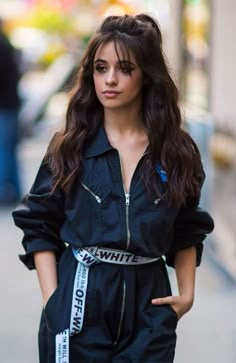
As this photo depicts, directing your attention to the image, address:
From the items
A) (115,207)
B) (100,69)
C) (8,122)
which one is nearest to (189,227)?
(115,207)

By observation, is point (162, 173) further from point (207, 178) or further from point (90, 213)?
point (207, 178)

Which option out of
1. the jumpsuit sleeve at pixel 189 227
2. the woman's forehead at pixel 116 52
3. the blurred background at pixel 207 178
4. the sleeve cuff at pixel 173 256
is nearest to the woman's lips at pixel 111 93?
the woman's forehead at pixel 116 52

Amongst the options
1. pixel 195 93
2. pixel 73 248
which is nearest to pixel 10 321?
pixel 73 248

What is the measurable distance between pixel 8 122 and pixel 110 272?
21.8 ft

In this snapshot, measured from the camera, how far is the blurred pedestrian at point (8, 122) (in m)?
9.16

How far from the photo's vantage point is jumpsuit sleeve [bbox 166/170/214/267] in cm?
314

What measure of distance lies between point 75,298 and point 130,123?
615 mm

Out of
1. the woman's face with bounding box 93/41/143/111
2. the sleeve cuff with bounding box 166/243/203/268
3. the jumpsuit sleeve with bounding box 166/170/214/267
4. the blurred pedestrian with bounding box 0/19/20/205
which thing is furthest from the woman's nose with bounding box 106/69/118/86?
the blurred pedestrian with bounding box 0/19/20/205

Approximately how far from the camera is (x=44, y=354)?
3041 mm

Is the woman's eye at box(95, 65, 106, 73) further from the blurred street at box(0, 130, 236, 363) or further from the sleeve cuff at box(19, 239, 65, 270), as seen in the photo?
the blurred street at box(0, 130, 236, 363)

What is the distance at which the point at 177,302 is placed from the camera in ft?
9.93

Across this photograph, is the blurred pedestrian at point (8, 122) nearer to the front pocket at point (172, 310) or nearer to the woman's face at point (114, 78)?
the woman's face at point (114, 78)

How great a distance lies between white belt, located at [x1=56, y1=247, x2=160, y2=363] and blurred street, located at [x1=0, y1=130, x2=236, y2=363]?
2233 millimetres

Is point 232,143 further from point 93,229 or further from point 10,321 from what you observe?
point 93,229
